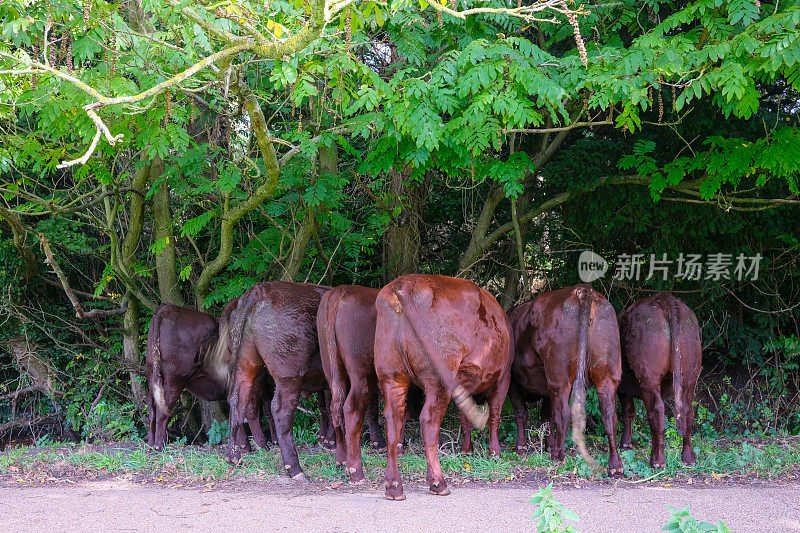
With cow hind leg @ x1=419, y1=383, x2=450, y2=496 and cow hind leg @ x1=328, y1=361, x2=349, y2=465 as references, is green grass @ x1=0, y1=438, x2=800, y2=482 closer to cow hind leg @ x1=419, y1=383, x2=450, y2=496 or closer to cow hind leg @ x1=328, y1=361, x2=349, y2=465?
cow hind leg @ x1=328, y1=361, x2=349, y2=465

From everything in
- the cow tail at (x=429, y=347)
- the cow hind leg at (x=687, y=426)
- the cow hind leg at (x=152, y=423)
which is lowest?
the cow hind leg at (x=152, y=423)

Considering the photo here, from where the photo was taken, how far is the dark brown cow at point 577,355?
6.06 metres

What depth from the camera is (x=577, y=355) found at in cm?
632

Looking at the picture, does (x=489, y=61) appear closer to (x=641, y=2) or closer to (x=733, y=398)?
(x=641, y=2)

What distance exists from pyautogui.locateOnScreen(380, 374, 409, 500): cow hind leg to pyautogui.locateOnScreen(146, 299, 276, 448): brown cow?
2.57 meters

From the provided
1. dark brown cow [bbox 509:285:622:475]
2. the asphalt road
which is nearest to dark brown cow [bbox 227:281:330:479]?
the asphalt road

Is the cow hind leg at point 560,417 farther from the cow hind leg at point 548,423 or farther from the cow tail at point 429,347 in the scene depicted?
the cow tail at point 429,347

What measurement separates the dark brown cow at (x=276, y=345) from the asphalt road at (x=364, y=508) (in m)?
0.98

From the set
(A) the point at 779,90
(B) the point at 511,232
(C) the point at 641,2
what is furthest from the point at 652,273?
(C) the point at 641,2

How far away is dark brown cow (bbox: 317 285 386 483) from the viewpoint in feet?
19.8

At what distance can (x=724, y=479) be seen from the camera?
5.88m

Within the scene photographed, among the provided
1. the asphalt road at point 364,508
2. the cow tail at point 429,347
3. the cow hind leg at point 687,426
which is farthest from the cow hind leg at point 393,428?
the cow hind leg at point 687,426

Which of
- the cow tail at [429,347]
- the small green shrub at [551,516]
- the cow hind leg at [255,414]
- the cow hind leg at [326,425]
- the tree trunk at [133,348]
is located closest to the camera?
the small green shrub at [551,516]

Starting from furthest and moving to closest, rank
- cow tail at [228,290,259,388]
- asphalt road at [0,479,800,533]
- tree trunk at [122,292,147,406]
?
tree trunk at [122,292,147,406] → cow tail at [228,290,259,388] → asphalt road at [0,479,800,533]
